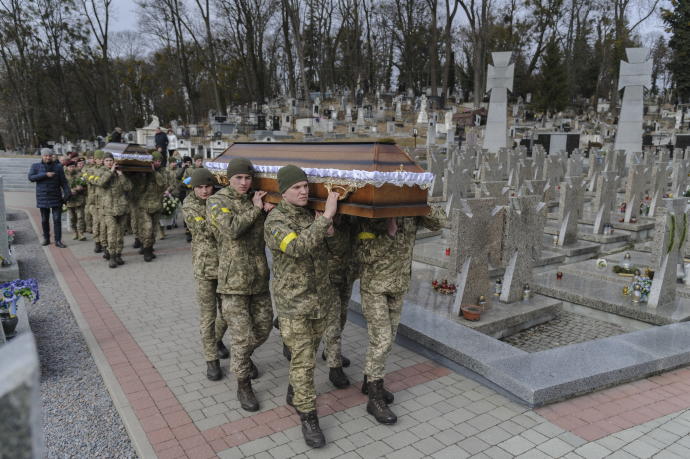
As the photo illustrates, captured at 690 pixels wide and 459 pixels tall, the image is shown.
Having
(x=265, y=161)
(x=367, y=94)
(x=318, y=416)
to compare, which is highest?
(x=367, y=94)

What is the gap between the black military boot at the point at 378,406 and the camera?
364 centimetres

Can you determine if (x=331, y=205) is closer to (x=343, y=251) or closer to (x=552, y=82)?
(x=343, y=251)

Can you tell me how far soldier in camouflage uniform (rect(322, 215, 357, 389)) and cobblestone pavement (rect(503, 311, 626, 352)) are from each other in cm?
216

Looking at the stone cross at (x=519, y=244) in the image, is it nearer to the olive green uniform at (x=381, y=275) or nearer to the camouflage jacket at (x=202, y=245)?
the olive green uniform at (x=381, y=275)

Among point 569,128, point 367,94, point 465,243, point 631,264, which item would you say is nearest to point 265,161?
point 465,243

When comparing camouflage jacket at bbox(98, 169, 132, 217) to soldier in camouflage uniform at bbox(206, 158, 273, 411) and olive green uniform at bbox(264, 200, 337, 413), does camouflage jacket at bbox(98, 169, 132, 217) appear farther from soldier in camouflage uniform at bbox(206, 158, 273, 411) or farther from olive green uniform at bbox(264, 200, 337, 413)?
olive green uniform at bbox(264, 200, 337, 413)

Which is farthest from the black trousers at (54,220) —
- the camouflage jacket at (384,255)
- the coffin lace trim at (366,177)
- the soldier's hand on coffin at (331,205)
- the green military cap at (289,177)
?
the soldier's hand on coffin at (331,205)

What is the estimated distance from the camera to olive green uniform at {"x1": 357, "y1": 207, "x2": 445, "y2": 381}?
3723mm

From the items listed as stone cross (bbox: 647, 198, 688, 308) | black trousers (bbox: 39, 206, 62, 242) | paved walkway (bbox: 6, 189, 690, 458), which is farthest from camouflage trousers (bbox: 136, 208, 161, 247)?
stone cross (bbox: 647, 198, 688, 308)

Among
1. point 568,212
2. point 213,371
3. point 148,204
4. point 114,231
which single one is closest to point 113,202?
point 114,231

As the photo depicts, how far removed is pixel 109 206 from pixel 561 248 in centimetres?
769

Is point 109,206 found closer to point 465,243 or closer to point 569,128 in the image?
point 465,243

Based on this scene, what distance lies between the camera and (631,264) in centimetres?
767

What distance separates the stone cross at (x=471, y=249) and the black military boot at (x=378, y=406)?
7.09ft
